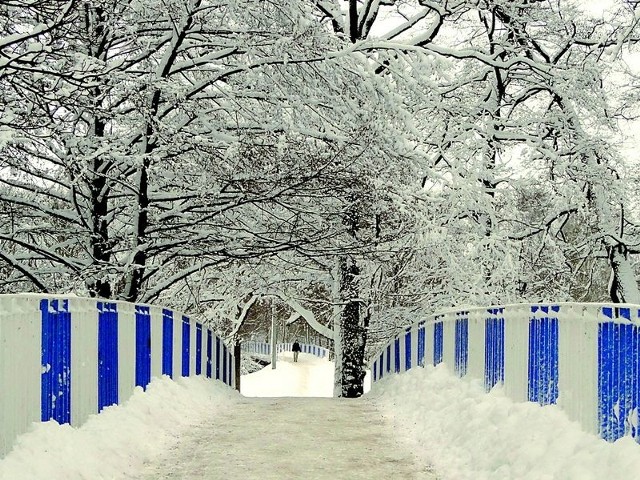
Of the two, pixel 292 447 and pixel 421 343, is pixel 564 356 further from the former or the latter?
pixel 421 343

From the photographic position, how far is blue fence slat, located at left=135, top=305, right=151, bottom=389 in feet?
31.1

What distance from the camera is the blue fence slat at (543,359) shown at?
6750 mm

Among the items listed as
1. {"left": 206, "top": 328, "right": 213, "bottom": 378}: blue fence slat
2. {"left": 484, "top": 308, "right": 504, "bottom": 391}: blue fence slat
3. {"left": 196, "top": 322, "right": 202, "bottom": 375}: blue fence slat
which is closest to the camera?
{"left": 484, "top": 308, "right": 504, "bottom": 391}: blue fence slat

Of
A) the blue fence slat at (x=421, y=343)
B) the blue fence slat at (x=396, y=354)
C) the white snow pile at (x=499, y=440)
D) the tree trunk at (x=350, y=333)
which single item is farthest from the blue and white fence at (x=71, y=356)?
the tree trunk at (x=350, y=333)

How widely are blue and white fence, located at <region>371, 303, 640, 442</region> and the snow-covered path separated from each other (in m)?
1.23

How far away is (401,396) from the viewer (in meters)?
12.2

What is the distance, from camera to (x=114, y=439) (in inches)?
285

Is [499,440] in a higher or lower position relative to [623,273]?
lower

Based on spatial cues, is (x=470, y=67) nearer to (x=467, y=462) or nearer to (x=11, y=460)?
(x=467, y=462)

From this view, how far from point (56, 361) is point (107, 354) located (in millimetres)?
1531

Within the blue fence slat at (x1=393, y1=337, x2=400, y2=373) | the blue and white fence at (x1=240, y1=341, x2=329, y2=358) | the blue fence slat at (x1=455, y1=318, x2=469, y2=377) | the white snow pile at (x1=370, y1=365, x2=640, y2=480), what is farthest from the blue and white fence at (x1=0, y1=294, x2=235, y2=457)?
the blue and white fence at (x1=240, y1=341, x2=329, y2=358)

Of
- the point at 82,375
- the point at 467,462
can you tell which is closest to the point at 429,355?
the point at 467,462

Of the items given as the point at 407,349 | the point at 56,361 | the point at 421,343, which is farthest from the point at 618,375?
the point at 407,349

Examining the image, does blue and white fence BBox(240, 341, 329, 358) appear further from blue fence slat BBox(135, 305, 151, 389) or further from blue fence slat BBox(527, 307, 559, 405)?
blue fence slat BBox(527, 307, 559, 405)
